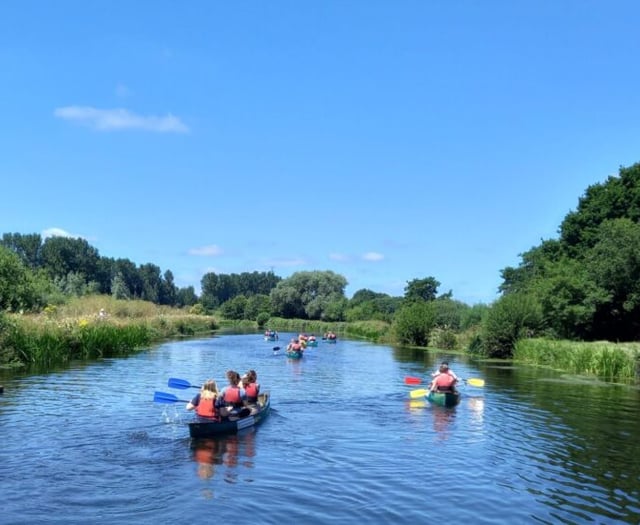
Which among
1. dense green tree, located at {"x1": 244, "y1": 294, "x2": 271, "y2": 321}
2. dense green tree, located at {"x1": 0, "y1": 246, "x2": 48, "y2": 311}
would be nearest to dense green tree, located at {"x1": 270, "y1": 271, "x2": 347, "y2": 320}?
dense green tree, located at {"x1": 244, "y1": 294, "x2": 271, "y2": 321}

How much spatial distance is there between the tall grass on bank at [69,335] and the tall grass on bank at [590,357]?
92.4 feet

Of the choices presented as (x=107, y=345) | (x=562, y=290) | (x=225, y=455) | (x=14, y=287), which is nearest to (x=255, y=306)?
(x=14, y=287)

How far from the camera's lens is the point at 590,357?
36.6 meters

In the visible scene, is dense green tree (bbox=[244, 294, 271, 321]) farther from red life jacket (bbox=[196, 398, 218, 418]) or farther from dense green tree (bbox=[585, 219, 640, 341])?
red life jacket (bbox=[196, 398, 218, 418])

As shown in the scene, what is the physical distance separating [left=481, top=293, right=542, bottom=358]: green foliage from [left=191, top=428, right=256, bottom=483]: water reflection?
34854mm

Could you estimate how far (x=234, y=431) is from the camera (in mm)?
17516

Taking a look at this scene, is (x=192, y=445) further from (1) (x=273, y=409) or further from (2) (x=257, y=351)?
(2) (x=257, y=351)

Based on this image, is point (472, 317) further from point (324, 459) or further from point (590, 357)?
point (324, 459)

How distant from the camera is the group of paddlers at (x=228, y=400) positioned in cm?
1714

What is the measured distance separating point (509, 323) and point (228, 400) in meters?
34.5

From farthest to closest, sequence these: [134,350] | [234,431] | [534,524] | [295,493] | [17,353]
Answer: [134,350]
[17,353]
[234,431]
[295,493]
[534,524]

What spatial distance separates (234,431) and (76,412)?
579 centimetres

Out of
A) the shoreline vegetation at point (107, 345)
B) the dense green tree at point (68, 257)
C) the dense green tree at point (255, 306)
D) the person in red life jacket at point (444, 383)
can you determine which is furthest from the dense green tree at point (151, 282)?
the person in red life jacket at point (444, 383)

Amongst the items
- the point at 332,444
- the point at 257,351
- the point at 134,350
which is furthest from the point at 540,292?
the point at 332,444
